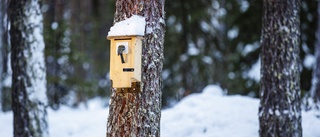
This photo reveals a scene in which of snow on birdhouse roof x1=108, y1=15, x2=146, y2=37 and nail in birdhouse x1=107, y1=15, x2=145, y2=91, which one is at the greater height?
snow on birdhouse roof x1=108, y1=15, x2=146, y2=37

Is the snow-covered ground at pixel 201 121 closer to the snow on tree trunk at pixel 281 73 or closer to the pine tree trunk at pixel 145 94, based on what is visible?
the snow on tree trunk at pixel 281 73

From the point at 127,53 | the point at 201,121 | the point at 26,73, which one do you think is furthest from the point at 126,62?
the point at 201,121

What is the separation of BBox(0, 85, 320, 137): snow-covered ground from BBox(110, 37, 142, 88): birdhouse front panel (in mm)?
2612

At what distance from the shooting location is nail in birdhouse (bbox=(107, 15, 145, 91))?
394 centimetres

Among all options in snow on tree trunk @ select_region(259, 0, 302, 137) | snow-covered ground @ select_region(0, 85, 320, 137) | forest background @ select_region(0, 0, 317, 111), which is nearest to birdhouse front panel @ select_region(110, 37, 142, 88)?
snow on tree trunk @ select_region(259, 0, 302, 137)

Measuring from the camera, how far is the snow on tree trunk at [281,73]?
5.60m

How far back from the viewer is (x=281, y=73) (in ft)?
18.5

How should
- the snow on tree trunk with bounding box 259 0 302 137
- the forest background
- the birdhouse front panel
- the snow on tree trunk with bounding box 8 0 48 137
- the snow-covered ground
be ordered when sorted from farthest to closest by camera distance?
the forest background → the snow-covered ground → the snow on tree trunk with bounding box 8 0 48 137 → the snow on tree trunk with bounding box 259 0 302 137 → the birdhouse front panel

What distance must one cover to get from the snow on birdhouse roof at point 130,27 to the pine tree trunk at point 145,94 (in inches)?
A: 2.7

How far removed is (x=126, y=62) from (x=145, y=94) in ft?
1.01

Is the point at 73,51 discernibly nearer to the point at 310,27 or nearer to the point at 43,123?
the point at 43,123

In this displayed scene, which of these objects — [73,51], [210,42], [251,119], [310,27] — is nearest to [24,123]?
[251,119]

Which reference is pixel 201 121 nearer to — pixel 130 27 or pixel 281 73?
pixel 281 73

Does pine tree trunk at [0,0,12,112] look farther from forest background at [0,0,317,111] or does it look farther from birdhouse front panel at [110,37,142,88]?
birdhouse front panel at [110,37,142,88]
